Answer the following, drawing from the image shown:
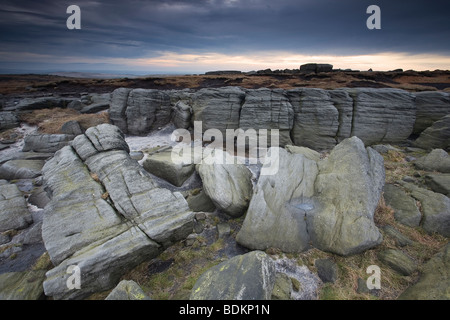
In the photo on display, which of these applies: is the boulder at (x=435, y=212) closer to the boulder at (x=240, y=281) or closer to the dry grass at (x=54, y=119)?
the boulder at (x=240, y=281)

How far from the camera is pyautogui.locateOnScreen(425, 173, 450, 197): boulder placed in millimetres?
10702

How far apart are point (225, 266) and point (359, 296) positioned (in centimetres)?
448

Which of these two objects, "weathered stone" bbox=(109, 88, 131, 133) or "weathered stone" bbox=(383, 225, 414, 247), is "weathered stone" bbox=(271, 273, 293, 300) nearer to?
"weathered stone" bbox=(383, 225, 414, 247)

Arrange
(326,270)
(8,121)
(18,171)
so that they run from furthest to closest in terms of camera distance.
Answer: (8,121) → (18,171) → (326,270)

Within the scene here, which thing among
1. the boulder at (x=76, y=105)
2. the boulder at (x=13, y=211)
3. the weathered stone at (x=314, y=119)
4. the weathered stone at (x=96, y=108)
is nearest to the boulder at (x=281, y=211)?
the weathered stone at (x=314, y=119)

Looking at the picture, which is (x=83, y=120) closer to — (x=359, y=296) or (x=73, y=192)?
(x=73, y=192)

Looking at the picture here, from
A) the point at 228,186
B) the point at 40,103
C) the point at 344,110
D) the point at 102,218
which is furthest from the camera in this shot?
the point at 40,103

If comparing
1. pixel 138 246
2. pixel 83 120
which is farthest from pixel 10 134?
pixel 138 246

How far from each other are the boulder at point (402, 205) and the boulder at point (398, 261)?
2215mm

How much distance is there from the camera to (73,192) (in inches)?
371

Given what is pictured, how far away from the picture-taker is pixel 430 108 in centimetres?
1909

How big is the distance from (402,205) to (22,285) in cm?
1620

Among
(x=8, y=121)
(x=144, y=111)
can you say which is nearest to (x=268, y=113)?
(x=144, y=111)

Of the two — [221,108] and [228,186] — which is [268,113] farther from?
[228,186]
